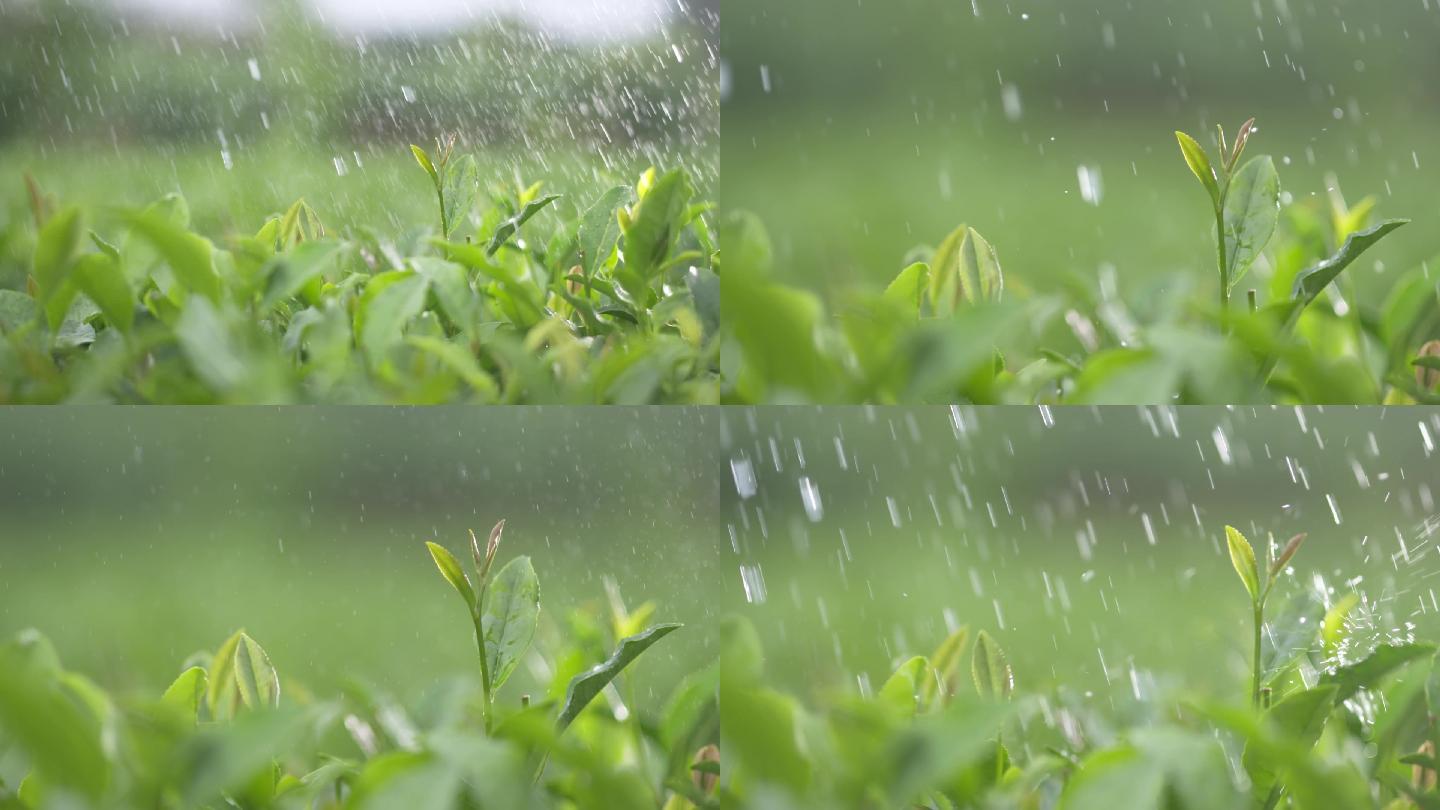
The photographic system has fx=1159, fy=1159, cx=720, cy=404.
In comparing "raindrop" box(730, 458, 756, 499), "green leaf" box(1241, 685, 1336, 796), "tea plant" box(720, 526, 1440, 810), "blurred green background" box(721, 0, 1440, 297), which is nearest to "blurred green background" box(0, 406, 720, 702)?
"raindrop" box(730, 458, 756, 499)

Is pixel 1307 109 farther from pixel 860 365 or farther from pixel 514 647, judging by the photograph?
pixel 514 647

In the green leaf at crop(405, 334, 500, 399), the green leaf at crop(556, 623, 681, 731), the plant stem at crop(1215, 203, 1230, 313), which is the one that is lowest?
the green leaf at crop(556, 623, 681, 731)

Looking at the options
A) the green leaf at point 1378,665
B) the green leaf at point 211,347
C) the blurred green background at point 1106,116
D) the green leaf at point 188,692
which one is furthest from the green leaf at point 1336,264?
the green leaf at point 188,692

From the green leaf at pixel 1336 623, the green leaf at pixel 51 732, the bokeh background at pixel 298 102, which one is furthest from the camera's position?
the bokeh background at pixel 298 102

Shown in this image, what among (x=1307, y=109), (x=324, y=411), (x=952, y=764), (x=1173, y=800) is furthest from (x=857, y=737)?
(x=1307, y=109)

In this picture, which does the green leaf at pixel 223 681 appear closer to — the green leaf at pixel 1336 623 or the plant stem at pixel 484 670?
the plant stem at pixel 484 670

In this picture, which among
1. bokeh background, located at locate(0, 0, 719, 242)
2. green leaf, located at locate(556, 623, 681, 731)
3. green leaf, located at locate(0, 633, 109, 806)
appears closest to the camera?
green leaf, located at locate(0, 633, 109, 806)

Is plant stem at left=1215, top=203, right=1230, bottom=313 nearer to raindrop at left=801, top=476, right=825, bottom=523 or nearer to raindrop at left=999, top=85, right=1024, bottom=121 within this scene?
→ raindrop at left=999, top=85, right=1024, bottom=121

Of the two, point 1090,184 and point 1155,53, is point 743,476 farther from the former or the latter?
point 1155,53

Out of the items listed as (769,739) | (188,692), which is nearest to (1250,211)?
(769,739)
